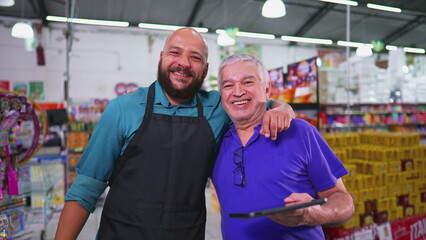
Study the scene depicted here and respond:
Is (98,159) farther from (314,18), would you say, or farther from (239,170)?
(314,18)

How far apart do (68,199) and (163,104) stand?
658 millimetres

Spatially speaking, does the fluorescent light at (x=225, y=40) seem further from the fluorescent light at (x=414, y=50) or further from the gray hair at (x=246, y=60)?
the fluorescent light at (x=414, y=50)

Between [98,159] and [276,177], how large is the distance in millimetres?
880

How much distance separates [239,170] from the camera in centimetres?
149

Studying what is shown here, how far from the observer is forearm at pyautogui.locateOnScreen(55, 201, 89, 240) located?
1426 millimetres

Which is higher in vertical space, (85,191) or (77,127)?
(77,127)

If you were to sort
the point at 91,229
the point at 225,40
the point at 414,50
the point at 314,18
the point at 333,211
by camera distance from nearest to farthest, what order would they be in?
the point at 333,211, the point at 91,229, the point at 225,40, the point at 314,18, the point at 414,50

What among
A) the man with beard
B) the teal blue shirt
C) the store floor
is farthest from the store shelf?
the teal blue shirt

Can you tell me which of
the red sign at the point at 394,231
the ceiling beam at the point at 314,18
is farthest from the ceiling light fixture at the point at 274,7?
the ceiling beam at the point at 314,18

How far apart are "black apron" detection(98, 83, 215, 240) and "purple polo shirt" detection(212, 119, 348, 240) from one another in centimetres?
19

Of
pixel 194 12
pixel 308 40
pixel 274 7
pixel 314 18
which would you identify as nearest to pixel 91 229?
pixel 274 7

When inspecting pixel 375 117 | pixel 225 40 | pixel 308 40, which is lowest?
pixel 375 117

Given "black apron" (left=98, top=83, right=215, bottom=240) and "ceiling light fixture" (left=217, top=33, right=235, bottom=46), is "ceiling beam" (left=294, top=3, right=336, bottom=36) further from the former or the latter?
"black apron" (left=98, top=83, right=215, bottom=240)

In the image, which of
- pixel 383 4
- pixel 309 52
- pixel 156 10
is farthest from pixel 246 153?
pixel 309 52
